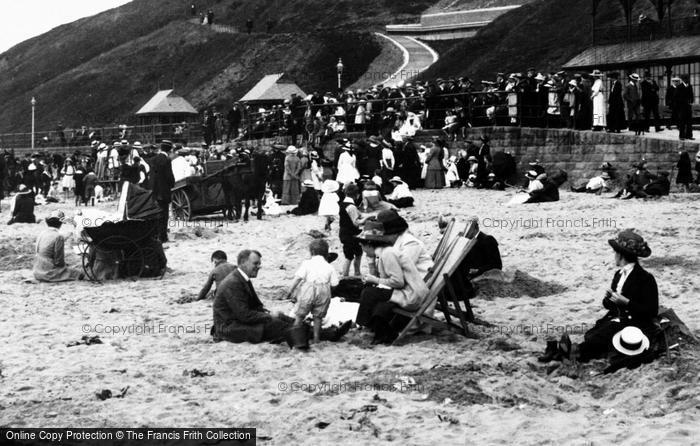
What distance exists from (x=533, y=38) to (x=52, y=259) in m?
35.3

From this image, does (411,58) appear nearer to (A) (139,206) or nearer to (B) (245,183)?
(B) (245,183)

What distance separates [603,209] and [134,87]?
63.5 metres

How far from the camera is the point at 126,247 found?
13391 millimetres

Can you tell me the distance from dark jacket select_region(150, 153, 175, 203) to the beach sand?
3.31 meters


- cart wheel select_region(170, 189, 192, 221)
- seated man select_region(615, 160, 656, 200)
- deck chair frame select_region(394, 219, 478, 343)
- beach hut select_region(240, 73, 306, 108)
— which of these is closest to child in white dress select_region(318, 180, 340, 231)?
cart wheel select_region(170, 189, 192, 221)

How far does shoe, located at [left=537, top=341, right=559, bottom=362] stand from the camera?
8.24 meters

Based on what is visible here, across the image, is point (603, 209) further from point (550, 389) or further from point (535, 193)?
point (550, 389)

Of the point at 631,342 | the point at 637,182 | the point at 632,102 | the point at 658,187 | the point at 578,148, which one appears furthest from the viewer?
the point at 632,102

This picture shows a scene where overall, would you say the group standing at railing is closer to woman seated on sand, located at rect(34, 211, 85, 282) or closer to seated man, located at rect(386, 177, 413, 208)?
seated man, located at rect(386, 177, 413, 208)

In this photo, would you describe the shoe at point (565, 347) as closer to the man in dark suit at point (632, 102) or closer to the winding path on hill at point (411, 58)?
the man in dark suit at point (632, 102)

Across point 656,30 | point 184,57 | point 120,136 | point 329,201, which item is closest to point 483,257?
point 329,201

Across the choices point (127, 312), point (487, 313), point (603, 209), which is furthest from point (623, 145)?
point (127, 312)

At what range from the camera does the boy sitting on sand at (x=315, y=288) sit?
9094 mm

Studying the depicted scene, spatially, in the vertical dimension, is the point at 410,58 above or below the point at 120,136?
above
